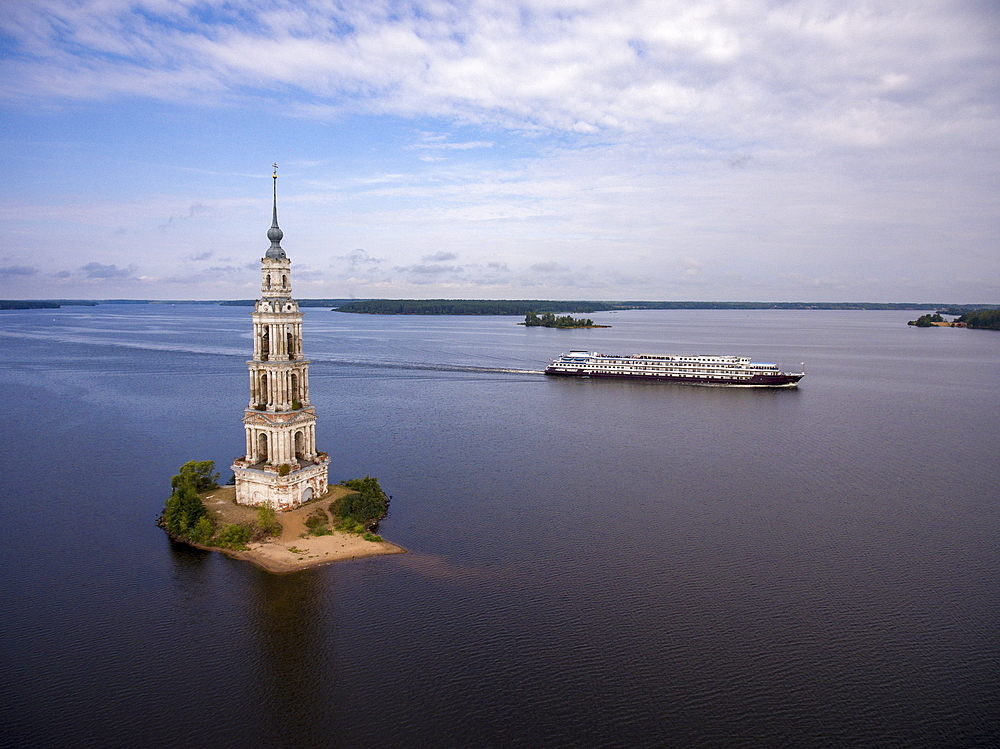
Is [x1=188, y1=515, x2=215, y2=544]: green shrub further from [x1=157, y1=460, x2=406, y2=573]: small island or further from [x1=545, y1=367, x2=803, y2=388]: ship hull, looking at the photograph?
[x1=545, y1=367, x2=803, y2=388]: ship hull

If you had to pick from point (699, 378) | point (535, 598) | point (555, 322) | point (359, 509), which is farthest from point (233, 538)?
point (555, 322)

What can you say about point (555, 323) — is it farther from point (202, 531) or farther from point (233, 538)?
point (233, 538)

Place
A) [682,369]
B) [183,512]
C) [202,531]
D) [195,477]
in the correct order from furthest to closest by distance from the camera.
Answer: [682,369], [195,477], [183,512], [202,531]

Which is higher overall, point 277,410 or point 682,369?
point 277,410

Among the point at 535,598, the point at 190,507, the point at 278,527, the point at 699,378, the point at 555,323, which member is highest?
the point at 555,323

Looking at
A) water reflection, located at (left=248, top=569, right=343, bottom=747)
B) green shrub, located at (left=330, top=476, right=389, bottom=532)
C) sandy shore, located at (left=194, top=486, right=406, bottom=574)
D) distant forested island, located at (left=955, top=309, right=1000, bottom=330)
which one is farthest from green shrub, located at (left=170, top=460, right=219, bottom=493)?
distant forested island, located at (left=955, top=309, right=1000, bottom=330)

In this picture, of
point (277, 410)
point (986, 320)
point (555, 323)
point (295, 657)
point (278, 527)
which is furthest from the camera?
point (555, 323)

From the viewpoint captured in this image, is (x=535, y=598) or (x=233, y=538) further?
(x=233, y=538)
